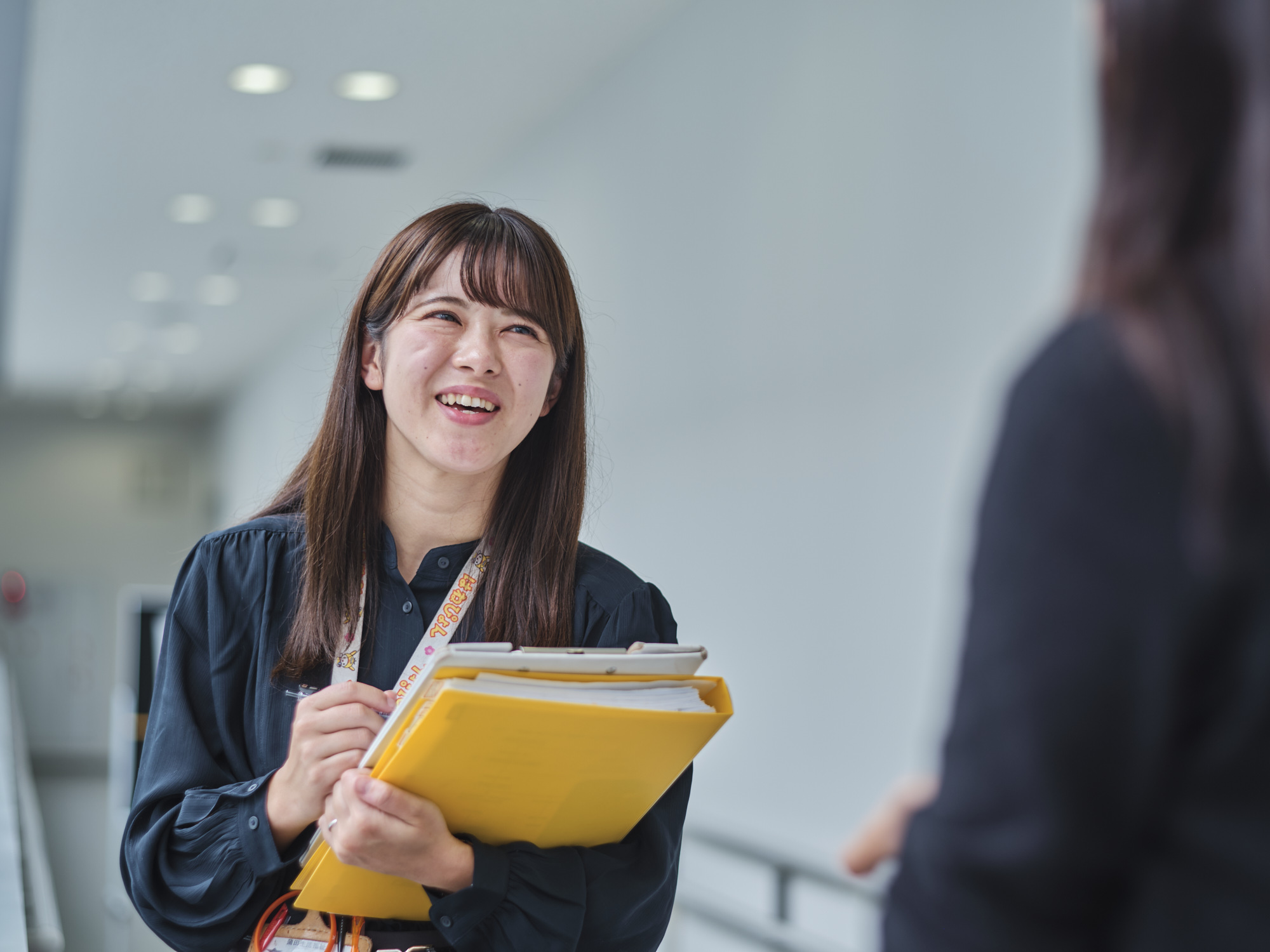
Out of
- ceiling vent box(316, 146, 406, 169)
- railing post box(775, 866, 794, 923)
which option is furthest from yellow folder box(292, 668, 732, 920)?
ceiling vent box(316, 146, 406, 169)

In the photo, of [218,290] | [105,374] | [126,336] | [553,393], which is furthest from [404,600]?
[105,374]

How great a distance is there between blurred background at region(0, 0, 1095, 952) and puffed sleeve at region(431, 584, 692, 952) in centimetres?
61

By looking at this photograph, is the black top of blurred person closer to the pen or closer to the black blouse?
the black blouse

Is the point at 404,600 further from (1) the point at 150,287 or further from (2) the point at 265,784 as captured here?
(1) the point at 150,287

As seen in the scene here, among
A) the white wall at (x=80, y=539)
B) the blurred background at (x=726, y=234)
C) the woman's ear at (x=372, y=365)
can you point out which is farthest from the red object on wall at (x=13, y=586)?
the woman's ear at (x=372, y=365)

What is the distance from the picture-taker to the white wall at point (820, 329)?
2391 millimetres

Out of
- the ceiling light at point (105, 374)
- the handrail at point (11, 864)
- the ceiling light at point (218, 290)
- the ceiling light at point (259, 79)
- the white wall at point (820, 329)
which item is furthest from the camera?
the ceiling light at point (105, 374)

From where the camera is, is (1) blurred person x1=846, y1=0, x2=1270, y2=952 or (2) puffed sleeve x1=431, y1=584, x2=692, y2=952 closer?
(1) blurred person x1=846, y1=0, x2=1270, y2=952

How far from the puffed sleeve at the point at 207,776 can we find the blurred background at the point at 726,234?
A: 1.28 ft

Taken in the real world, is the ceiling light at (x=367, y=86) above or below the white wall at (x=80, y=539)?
above

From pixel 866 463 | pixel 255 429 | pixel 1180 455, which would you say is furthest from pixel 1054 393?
pixel 255 429

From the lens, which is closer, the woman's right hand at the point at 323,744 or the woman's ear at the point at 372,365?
the woman's right hand at the point at 323,744

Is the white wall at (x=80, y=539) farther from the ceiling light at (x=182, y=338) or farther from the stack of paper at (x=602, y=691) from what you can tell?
the stack of paper at (x=602, y=691)

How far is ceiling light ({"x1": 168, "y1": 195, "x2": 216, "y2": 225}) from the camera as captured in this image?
5797 mm
